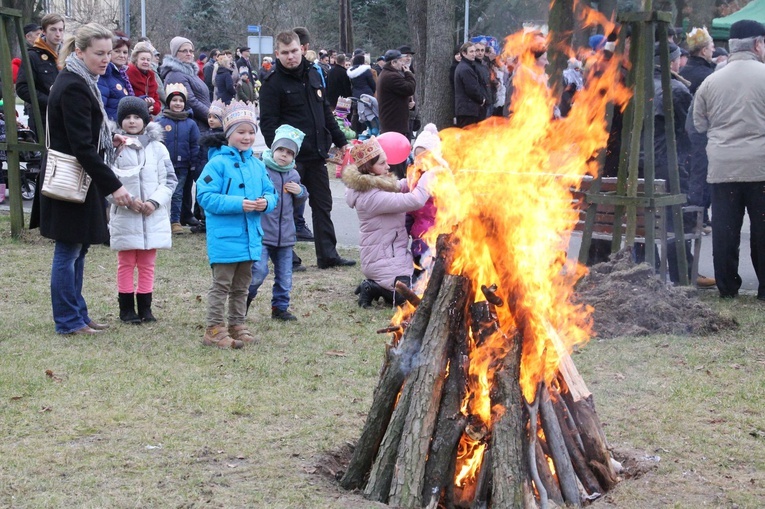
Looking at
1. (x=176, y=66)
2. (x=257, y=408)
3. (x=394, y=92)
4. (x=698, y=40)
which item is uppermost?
(x=698, y=40)

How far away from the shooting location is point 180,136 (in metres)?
11.8

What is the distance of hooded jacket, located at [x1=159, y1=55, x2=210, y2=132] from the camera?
12509mm

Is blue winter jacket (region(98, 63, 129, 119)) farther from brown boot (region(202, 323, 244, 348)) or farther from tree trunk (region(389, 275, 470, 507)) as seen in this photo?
tree trunk (region(389, 275, 470, 507))

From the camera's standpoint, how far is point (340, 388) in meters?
6.12

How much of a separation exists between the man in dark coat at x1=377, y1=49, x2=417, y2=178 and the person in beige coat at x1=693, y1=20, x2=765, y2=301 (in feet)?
22.3

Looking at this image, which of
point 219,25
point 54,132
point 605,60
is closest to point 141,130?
point 54,132

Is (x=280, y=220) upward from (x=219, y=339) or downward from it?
upward

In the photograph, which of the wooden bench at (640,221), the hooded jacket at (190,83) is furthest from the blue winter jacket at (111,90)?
the wooden bench at (640,221)

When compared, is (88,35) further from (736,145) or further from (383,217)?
(736,145)

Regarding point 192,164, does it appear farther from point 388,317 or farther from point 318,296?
point 388,317

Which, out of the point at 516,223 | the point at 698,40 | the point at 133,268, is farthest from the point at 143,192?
the point at 698,40

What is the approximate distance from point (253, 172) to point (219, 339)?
1348mm

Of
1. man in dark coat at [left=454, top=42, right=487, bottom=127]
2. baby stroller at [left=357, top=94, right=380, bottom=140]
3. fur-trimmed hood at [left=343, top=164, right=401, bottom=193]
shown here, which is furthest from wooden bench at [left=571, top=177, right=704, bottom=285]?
baby stroller at [left=357, top=94, right=380, bottom=140]

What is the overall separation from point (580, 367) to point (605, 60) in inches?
150
